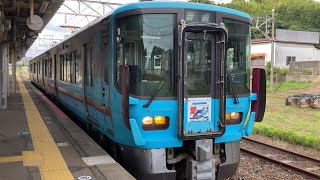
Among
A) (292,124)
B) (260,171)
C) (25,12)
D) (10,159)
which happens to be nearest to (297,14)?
(292,124)

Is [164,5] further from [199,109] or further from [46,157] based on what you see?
[46,157]

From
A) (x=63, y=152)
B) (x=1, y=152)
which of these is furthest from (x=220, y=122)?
(x=1, y=152)

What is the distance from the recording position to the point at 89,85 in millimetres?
7867

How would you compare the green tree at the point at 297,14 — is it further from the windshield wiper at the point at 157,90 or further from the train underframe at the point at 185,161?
the windshield wiper at the point at 157,90

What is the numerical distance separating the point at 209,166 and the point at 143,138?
1084mm

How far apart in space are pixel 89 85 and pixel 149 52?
2683mm

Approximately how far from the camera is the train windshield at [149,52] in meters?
5.50

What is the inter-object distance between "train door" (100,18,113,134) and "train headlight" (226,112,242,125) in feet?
5.89

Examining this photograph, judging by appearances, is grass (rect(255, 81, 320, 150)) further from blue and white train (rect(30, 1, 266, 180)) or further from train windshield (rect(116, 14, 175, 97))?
train windshield (rect(116, 14, 175, 97))

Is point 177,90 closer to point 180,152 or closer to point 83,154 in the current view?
point 180,152

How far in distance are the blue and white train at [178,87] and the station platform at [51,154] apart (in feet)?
1.60

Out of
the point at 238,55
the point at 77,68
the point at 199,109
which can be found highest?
the point at 238,55

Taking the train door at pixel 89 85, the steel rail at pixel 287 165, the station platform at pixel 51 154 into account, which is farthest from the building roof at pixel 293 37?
the train door at pixel 89 85

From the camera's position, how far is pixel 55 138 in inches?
329
